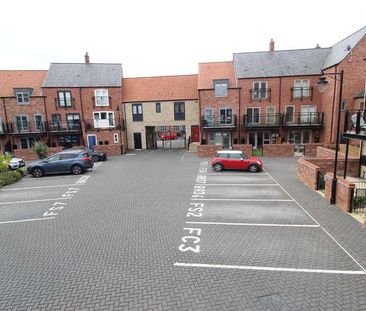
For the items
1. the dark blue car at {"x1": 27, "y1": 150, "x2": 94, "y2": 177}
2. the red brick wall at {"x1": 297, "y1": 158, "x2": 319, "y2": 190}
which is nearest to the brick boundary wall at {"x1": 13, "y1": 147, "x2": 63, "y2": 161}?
the dark blue car at {"x1": 27, "y1": 150, "x2": 94, "y2": 177}

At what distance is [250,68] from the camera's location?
29.5 meters

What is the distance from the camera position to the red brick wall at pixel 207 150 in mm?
25386

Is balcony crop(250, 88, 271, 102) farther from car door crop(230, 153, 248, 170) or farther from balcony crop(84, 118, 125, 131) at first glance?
balcony crop(84, 118, 125, 131)

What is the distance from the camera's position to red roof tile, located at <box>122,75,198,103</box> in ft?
107

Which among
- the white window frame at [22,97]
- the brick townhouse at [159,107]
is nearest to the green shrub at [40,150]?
the white window frame at [22,97]

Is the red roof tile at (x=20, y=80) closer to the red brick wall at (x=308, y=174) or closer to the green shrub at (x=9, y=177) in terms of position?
the green shrub at (x=9, y=177)

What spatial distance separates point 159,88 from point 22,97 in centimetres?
1606

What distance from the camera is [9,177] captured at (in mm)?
17016

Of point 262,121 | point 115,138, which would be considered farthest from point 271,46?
point 115,138

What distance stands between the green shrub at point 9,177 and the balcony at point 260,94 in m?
23.1

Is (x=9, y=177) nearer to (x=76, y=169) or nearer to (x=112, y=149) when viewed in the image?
(x=76, y=169)

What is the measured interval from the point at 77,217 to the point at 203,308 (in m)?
6.93

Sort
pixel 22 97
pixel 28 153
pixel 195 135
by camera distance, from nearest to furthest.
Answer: pixel 28 153, pixel 22 97, pixel 195 135

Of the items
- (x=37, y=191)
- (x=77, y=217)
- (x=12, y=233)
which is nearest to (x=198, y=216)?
(x=77, y=217)
